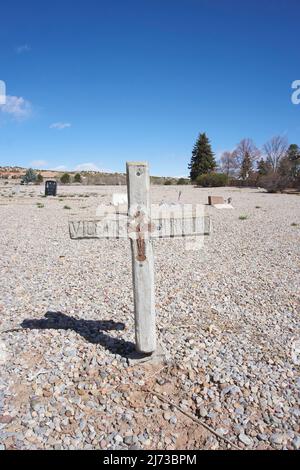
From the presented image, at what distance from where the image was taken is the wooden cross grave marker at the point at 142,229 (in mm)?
2920

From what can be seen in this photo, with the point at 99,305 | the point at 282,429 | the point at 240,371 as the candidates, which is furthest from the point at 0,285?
the point at 282,429

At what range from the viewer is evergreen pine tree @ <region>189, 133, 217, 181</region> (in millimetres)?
62875

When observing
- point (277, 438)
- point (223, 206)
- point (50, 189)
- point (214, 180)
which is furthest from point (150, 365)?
point (214, 180)

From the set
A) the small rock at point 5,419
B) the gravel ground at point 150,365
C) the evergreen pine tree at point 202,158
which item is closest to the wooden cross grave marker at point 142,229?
the gravel ground at point 150,365

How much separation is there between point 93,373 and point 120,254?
5.16 m

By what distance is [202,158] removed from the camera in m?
62.9

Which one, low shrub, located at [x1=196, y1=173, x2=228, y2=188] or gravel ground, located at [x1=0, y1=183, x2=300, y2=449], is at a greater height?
low shrub, located at [x1=196, y1=173, x2=228, y2=188]

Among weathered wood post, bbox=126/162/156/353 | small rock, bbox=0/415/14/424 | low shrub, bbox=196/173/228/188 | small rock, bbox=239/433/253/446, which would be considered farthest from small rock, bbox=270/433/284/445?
low shrub, bbox=196/173/228/188

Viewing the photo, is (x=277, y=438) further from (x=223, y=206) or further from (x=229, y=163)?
(x=229, y=163)

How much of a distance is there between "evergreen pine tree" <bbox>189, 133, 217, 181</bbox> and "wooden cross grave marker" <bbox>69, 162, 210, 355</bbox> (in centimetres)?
6155

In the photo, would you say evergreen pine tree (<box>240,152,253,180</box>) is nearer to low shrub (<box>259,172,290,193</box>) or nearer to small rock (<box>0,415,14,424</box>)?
low shrub (<box>259,172,290,193</box>)

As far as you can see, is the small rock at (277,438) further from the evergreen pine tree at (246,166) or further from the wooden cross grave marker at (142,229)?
the evergreen pine tree at (246,166)
